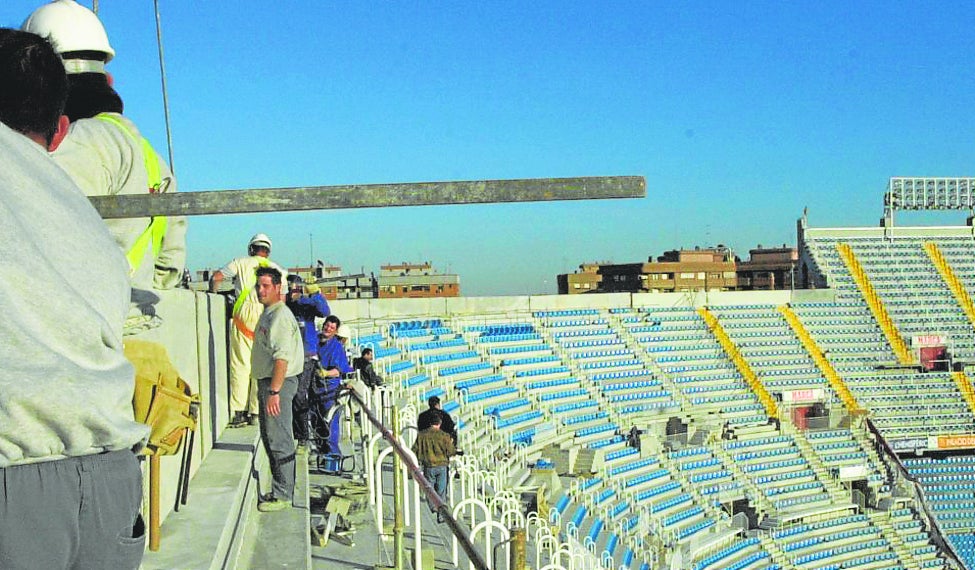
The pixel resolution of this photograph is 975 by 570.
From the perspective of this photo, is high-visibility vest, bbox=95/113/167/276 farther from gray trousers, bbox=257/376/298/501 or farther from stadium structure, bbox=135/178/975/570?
Answer: stadium structure, bbox=135/178/975/570

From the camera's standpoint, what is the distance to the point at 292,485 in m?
4.86

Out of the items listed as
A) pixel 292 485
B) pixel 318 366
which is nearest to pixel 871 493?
pixel 318 366

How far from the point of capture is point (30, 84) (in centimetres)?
132

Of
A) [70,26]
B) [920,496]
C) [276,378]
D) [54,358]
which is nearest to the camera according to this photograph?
[54,358]

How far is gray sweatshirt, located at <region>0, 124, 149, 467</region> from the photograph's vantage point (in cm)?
116

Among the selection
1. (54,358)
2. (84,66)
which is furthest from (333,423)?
(54,358)

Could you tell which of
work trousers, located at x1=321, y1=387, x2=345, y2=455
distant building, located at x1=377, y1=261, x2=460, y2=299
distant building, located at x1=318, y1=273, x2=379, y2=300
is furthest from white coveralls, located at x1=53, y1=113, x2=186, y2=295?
distant building, located at x1=377, y1=261, x2=460, y2=299

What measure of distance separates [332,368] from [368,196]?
242 inches

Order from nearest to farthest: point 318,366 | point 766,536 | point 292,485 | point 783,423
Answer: point 292,485, point 318,366, point 766,536, point 783,423

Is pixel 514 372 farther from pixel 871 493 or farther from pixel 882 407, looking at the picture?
pixel 882 407

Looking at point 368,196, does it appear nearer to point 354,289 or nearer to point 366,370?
point 366,370

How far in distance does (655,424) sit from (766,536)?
3.85m

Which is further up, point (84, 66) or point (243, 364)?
point (84, 66)

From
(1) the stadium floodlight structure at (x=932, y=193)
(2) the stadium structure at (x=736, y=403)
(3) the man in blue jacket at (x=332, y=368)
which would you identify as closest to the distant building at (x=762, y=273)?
(1) the stadium floodlight structure at (x=932, y=193)
